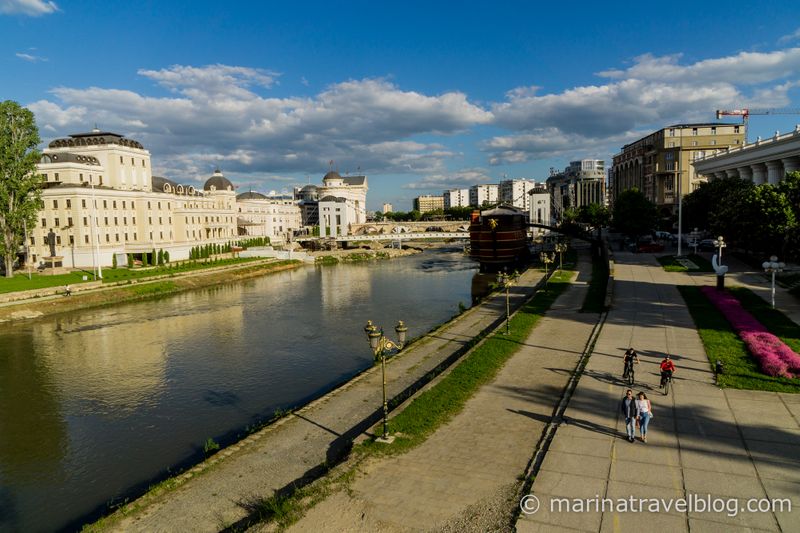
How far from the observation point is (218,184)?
130m

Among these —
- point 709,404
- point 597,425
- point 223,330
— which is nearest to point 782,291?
point 709,404

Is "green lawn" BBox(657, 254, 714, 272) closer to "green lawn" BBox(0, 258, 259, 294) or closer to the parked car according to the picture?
the parked car

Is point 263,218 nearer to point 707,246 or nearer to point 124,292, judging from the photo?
point 124,292

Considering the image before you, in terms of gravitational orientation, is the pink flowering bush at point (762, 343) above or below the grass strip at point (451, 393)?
above

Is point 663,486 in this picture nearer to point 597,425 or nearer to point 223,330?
point 597,425

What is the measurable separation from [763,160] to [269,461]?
7942 cm

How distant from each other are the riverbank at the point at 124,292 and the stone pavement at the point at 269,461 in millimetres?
45836

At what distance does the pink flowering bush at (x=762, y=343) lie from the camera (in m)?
21.5

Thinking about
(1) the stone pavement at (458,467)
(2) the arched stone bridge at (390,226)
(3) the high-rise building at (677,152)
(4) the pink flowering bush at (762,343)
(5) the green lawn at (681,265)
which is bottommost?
(1) the stone pavement at (458,467)

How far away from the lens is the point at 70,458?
2164cm

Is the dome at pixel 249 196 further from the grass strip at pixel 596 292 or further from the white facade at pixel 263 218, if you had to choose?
the grass strip at pixel 596 292

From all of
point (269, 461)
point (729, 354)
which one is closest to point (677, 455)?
point (729, 354)

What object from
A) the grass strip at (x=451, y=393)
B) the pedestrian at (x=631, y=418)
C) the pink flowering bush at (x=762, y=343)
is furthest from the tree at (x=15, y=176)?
the pink flowering bush at (x=762, y=343)

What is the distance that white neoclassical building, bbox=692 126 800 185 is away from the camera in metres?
62.6
